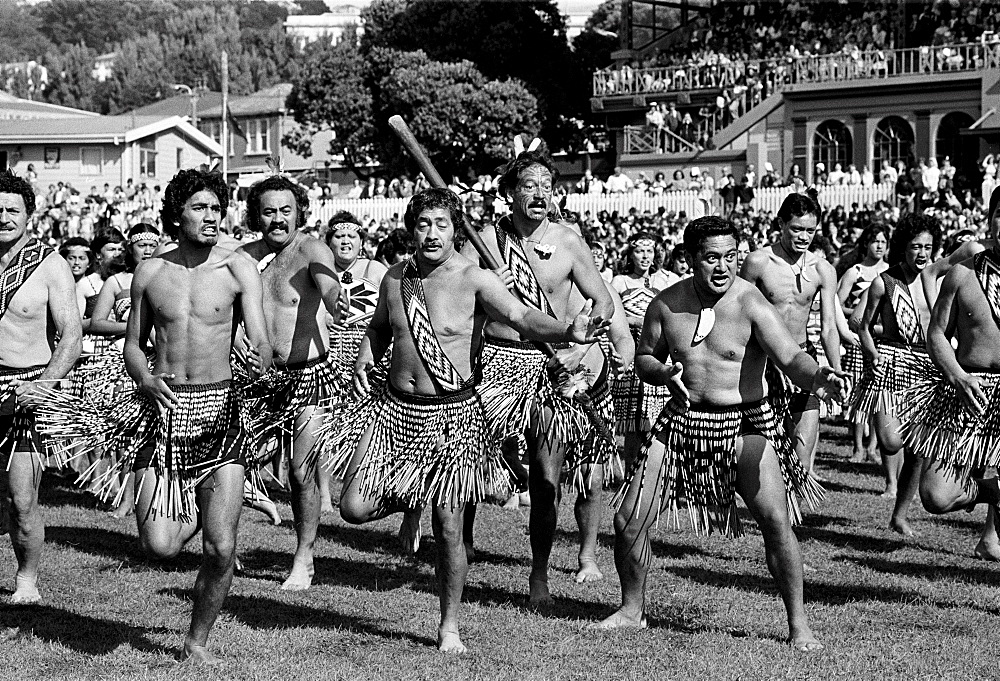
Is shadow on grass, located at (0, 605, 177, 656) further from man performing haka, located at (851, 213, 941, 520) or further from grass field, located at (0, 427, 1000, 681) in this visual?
man performing haka, located at (851, 213, 941, 520)

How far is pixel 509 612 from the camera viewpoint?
293 inches

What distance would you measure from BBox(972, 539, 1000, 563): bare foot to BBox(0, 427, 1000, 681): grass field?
6cm

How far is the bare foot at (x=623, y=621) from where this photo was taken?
701 centimetres

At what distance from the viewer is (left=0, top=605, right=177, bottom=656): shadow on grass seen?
673 cm

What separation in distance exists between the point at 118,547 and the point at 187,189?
3.58 meters

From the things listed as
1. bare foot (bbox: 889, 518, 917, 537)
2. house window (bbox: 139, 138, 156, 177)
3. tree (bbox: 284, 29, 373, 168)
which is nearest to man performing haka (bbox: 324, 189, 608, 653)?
bare foot (bbox: 889, 518, 917, 537)

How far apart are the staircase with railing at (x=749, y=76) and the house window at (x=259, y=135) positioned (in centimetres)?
4179

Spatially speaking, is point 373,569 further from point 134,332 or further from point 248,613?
point 134,332

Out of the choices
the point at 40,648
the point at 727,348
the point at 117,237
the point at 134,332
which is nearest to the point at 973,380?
the point at 727,348

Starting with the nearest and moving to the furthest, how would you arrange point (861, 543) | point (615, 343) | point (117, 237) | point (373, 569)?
point (615, 343) → point (373, 569) → point (861, 543) → point (117, 237)

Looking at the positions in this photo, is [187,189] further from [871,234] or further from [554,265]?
[871,234]

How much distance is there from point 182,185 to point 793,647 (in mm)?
3415

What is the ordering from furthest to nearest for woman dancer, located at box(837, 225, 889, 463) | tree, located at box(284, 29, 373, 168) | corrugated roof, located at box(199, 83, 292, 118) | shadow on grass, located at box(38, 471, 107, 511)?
corrugated roof, located at box(199, 83, 292, 118) → tree, located at box(284, 29, 373, 168) → woman dancer, located at box(837, 225, 889, 463) → shadow on grass, located at box(38, 471, 107, 511)

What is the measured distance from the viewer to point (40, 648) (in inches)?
263
